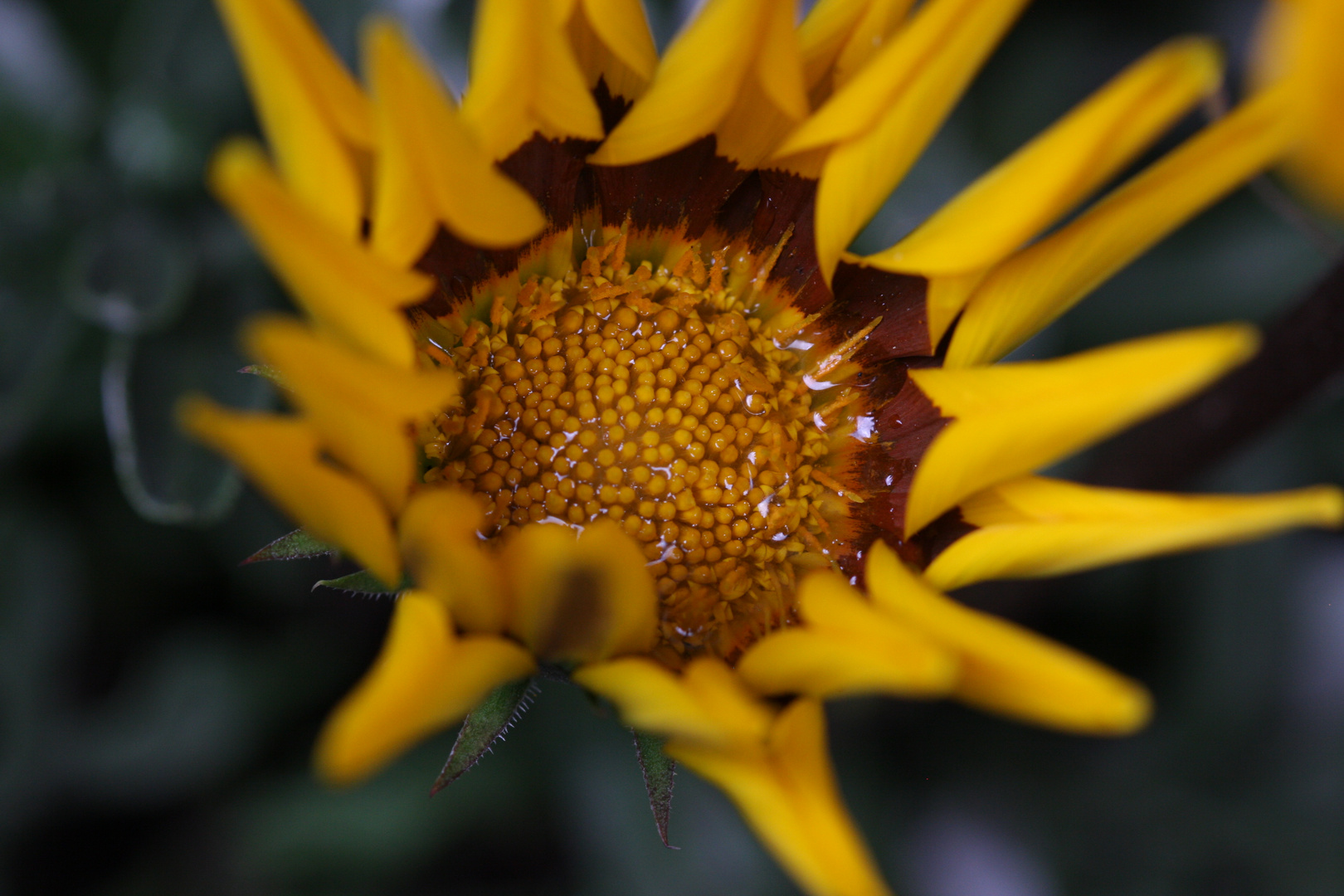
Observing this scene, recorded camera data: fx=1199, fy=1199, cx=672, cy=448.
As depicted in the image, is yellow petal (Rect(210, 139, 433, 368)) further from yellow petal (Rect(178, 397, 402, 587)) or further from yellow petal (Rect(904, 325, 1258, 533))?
yellow petal (Rect(904, 325, 1258, 533))

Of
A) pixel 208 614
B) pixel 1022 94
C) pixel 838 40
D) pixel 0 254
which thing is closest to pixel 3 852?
pixel 208 614

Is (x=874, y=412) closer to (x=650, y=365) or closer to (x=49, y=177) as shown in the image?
(x=650, y=365)

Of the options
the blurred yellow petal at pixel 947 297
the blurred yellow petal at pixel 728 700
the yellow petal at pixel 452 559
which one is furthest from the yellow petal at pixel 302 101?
the blurred yellow petal at pixel 947 297

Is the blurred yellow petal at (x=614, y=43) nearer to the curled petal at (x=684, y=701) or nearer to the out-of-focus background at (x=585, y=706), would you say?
the out-of-focus background at (x=585, y=706)

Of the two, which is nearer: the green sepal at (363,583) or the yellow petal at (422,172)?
the yellow petal at (422,172)

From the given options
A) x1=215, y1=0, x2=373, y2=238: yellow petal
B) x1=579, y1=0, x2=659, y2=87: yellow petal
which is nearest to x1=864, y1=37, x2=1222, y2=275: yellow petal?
x1=579, y1=0, x2=659, y2=87: yellow petal

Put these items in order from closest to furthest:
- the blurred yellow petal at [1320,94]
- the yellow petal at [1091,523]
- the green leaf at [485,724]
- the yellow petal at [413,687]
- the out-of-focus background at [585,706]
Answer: the blurred yellow petal at [1320,94]
the yellow petal at [413,687]
the yellow petal at [1091,523]
the green leaf at [485,724]
the out-of-focus background at [585,706]
